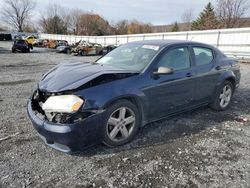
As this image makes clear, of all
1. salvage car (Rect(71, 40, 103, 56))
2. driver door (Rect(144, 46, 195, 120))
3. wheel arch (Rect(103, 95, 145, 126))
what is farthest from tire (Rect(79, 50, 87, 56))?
wheel arch (Rect(103, 95, 145, 126))

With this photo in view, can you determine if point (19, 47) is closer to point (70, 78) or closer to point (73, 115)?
point (70, 78)

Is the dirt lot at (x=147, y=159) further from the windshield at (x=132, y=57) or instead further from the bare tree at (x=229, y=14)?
the bare tree at (x=229, y=14)

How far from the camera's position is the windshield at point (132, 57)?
3587 mm

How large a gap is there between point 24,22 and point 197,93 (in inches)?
3500

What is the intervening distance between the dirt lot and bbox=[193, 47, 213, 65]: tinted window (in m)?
1.19

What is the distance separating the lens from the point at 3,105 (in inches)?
202

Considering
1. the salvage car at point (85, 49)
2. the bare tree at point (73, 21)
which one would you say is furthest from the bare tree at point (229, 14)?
the bare tree at point (73, 21)

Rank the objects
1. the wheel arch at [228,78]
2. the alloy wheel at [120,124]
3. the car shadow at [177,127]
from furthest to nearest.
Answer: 1. the wheel arch at [228,78]
2. the car shadow at [177,127]
3. the alloy wheel at [120,124]

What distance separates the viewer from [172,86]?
12.2 ft

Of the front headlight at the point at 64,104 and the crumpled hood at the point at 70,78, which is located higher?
the crumpled hood at the point at 70,78

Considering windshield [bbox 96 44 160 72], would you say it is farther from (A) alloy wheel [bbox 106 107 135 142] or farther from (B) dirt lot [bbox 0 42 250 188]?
(B) dirt lot [bbox 0 42 250 188]

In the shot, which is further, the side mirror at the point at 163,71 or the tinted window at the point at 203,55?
the tinted window at the point at 203,55

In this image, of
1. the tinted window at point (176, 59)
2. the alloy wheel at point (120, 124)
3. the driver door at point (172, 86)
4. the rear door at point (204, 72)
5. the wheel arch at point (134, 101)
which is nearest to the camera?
the wheel arch at point (134, 101)

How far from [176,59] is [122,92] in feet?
4.59
